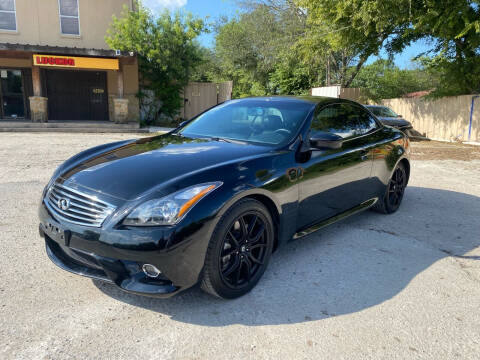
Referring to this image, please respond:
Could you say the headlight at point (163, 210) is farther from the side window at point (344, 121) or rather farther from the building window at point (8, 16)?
the building window at point (8, 16)

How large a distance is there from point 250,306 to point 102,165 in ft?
5.31

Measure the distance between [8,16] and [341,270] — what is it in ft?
63.8

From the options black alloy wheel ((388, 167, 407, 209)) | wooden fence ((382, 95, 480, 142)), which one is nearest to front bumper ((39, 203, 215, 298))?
black alloy wheel ((388, 167, 407, 209))

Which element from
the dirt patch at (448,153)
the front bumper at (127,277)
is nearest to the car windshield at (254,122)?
the front bumper at (127,277)

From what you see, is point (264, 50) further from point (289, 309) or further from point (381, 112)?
point (289, 309)

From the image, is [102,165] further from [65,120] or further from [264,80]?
[264,80]

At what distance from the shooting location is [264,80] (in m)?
31.7

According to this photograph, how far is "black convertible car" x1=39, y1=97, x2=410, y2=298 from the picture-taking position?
247cm

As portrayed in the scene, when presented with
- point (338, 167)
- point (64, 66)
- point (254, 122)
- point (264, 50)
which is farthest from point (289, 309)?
point (264, 50)

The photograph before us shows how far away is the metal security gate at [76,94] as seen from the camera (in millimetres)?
18156

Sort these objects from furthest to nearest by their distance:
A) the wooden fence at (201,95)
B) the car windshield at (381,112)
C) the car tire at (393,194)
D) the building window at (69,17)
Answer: the wooden fence at (201,95) → the building window at (69,17) → the car windshield at (381,112) → the car tire at (393,194)

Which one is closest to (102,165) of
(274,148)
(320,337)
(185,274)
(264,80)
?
(185,274)

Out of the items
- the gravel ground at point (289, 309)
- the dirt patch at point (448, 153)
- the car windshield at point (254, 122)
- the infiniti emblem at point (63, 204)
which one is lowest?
the gravel ground at point (289, 309)

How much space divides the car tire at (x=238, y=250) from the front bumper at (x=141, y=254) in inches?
4.5
